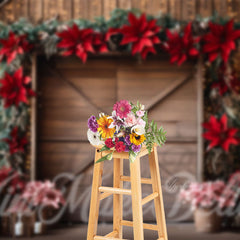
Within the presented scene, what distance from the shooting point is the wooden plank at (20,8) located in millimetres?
3836

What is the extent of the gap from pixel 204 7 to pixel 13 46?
1926 mm

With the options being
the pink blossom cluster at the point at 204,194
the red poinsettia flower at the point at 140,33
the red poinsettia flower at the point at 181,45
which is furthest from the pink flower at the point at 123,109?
the pink blossom cluster at the point at 204,194

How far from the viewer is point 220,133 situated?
11.9 ft

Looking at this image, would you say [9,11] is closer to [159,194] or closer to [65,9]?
[65,9]

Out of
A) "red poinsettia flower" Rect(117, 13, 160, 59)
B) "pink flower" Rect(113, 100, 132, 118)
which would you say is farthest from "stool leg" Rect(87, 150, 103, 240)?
"red poinsettia flower" Rect(117, 13, 160, 59)

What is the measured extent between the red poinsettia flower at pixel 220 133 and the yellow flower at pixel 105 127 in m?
2.05

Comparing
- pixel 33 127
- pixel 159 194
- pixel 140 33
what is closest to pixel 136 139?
pixel 159 194

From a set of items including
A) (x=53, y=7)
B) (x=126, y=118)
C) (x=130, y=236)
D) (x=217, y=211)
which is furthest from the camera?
(x=53, y=7)

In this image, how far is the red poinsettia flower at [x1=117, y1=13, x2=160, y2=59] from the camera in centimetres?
346

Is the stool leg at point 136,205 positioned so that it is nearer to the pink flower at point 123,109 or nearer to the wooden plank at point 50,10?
the pink flower at point 123,109

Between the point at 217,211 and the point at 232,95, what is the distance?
113 centimetres

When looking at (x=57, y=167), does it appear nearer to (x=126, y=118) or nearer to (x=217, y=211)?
(x=217, y=211)

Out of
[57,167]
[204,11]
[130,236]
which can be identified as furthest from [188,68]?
[130,236]

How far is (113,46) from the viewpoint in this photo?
144 inches
